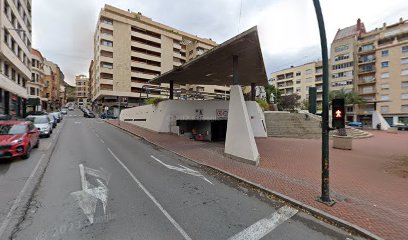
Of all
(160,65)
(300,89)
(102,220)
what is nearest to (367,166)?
(102,220)

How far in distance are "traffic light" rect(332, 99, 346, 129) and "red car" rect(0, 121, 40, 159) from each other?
11445mm

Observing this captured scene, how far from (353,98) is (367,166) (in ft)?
154

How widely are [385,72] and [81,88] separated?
447 feet

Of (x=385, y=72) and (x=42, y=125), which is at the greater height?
(x=385, y=72)

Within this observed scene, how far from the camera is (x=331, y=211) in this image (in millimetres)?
5422

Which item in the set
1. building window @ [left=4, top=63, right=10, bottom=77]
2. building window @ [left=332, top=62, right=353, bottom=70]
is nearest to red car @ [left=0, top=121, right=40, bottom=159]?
building window @ [left=4, top=63, right=10, bottom=77]

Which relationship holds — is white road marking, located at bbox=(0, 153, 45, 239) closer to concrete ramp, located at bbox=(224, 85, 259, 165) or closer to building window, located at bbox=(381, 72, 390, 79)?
concrete ramp, located at bbox=(224, 85, 259, 165)

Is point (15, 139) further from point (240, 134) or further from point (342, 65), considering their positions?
point (342, 65)

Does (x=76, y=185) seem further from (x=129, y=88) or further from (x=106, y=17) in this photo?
(x=106, y=17)

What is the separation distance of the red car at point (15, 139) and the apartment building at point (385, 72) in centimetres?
6082

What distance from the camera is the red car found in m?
8.51

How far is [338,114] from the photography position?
5.90m

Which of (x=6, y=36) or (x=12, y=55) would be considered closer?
(x=6, y=36)

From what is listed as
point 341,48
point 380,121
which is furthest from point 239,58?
point 341,48
